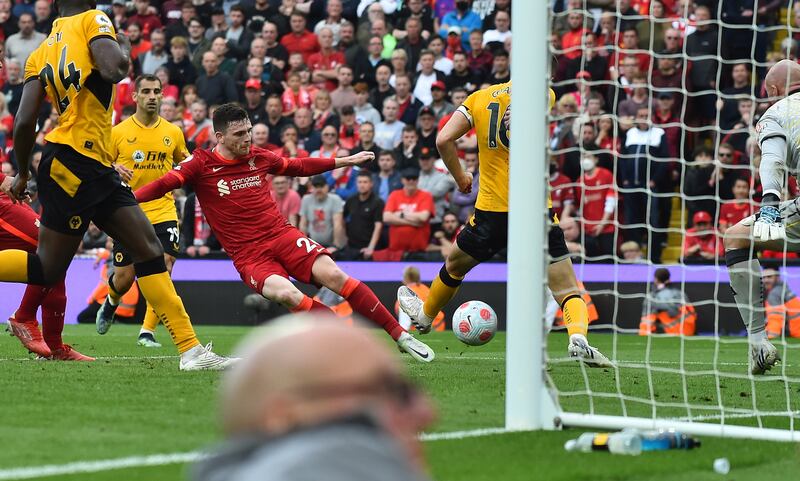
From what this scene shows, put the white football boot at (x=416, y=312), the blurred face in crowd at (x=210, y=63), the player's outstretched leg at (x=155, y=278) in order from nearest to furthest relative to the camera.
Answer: the player's outstretched leg at (x=155, y=278) < the white football boot at (x=416, y=312) < the blurred face in crowd at (x=210, y=63)

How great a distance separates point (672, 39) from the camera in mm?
16938

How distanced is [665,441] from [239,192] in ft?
16.3

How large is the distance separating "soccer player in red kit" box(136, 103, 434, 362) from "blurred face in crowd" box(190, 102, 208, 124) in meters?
9.61

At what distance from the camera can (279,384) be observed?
1.65m

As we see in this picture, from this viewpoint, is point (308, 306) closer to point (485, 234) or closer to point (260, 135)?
point (485, 234)

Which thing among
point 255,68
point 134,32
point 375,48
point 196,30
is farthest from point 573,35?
point 134,32

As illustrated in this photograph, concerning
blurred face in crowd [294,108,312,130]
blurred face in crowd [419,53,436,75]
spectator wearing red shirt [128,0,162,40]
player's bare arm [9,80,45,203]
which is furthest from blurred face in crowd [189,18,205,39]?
player's bare arm [9,80,45,203]

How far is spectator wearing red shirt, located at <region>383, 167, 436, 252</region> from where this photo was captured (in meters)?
17.1

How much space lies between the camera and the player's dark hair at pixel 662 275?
49.5ft

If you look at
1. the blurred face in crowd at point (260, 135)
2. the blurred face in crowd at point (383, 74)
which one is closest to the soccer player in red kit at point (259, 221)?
the blurred face in crowd at point (260, 135)

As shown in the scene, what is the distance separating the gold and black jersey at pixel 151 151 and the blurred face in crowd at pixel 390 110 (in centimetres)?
669

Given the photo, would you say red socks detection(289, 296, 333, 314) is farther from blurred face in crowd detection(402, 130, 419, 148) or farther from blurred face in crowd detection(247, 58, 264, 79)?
blurred face in crowd detection(247, 58, 264, 79)

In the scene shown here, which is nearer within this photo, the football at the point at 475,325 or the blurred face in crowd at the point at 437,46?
the football at the point at 475,325

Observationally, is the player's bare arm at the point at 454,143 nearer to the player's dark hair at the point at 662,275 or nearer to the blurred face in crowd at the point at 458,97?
the player's dark hair at the point at 662,275
